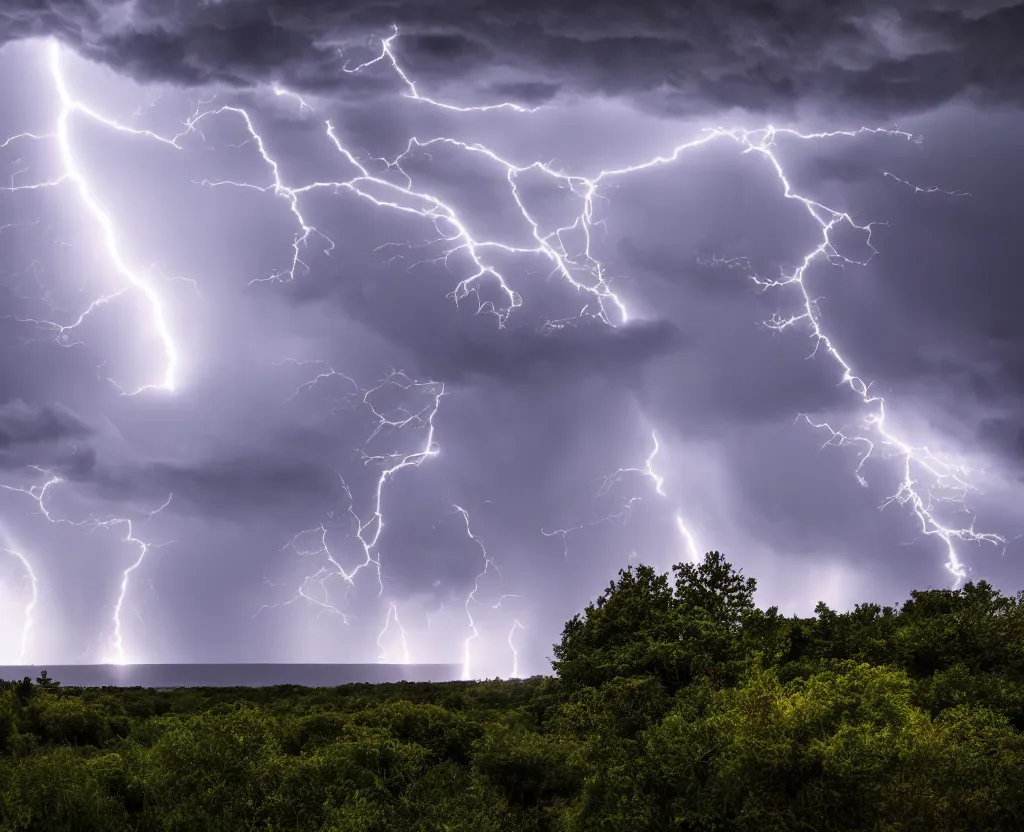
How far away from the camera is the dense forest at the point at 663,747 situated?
1262 centimetres

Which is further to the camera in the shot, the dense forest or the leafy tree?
the leafy tree

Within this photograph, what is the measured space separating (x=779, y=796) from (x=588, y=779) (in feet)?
11.3

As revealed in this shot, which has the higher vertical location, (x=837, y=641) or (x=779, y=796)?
(x=837, y=641)

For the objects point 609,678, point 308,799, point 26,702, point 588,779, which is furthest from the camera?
point 26,702

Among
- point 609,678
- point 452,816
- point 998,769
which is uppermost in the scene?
point 609,678

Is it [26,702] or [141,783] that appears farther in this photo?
[26,702]

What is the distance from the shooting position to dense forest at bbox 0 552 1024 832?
497 inches

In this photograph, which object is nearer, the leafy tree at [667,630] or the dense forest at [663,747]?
the dense forest at [663,747]

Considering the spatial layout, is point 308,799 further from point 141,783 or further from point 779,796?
point 779,796

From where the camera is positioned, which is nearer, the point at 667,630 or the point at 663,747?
the point at 663,747

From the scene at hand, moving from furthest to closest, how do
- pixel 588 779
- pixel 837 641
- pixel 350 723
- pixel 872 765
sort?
1. pixel 350 723
2. pixel 837 641
3. pixel 588 779
4. pixel 872 765

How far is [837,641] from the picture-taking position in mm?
20969

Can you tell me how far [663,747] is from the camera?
46.2ft

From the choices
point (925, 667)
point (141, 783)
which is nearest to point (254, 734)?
point (141, 783)
